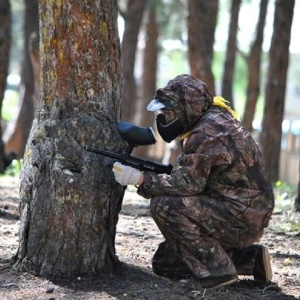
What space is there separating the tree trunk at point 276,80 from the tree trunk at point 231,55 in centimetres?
479

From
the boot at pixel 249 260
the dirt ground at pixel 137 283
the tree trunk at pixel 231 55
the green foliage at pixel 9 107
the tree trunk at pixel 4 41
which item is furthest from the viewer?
the green foliage at pixel 9 107

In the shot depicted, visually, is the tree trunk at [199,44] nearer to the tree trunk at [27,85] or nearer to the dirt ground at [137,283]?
the tree trunk at [27,85]

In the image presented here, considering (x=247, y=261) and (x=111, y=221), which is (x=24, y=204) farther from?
(x=247, y=261)

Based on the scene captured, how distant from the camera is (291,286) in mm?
5746

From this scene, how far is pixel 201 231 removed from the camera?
209 inches

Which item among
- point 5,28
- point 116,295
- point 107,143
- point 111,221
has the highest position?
point 5,28

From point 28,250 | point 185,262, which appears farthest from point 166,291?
point 28,250

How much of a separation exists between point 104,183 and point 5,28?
7.39 meters

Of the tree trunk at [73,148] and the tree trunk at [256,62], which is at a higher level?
the tree trunk at [256,62]

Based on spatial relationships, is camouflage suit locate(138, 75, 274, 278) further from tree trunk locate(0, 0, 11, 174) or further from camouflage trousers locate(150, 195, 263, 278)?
tree trunk locate(0, 0, 11, 174)

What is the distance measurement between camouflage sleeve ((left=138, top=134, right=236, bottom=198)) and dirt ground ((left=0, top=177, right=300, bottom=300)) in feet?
2.17

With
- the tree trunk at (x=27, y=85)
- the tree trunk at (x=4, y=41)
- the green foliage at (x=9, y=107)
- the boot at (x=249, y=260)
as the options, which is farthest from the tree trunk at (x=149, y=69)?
the boot at (x=249, y=260)

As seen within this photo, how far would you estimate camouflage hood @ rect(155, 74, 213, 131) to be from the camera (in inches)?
208

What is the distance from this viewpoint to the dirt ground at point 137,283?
16.6ft
